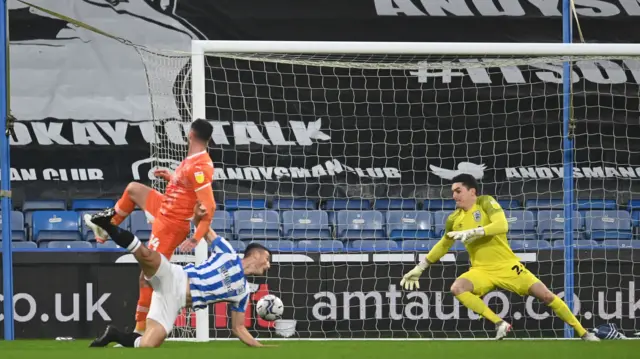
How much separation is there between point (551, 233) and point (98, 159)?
5.54m

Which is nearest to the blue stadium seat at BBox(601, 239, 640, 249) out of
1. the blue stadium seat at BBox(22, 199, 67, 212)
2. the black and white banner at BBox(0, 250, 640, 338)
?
the black and white banner at BBox(0, 250, 640, 338)

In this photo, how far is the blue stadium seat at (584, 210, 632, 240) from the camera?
13102 mm

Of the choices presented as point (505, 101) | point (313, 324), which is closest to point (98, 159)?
point (313, 324)

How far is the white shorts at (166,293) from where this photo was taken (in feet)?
25.3

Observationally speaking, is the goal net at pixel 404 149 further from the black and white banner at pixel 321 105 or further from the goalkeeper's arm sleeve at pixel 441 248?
the goalkeeper's arm sleeve at pixel 441 248

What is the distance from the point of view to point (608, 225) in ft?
43.2

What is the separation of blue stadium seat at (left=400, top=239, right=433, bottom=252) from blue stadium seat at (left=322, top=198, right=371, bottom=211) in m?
1.05

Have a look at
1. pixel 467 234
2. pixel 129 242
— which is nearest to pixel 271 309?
pixel 129 242

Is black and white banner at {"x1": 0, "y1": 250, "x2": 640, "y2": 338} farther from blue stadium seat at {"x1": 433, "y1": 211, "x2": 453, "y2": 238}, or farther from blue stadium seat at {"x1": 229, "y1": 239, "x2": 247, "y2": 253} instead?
blue stadium seat at {"x1": 433, "y1": 211, "x2": 453, "y2": 238}

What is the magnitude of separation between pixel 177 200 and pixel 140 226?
4487mm

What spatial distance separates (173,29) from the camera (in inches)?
540

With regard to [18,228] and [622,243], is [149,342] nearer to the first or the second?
[18,228]

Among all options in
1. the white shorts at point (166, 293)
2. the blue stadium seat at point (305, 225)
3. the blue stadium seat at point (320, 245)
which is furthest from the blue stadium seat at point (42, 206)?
the white shorts at point (166, 293)

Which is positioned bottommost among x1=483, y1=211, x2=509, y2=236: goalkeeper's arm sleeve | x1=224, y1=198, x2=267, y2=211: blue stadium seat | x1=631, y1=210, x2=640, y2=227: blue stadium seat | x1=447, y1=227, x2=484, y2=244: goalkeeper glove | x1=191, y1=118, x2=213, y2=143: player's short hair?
x1=447, y1=227, x2=484, y2=244: goalkeeper glove
